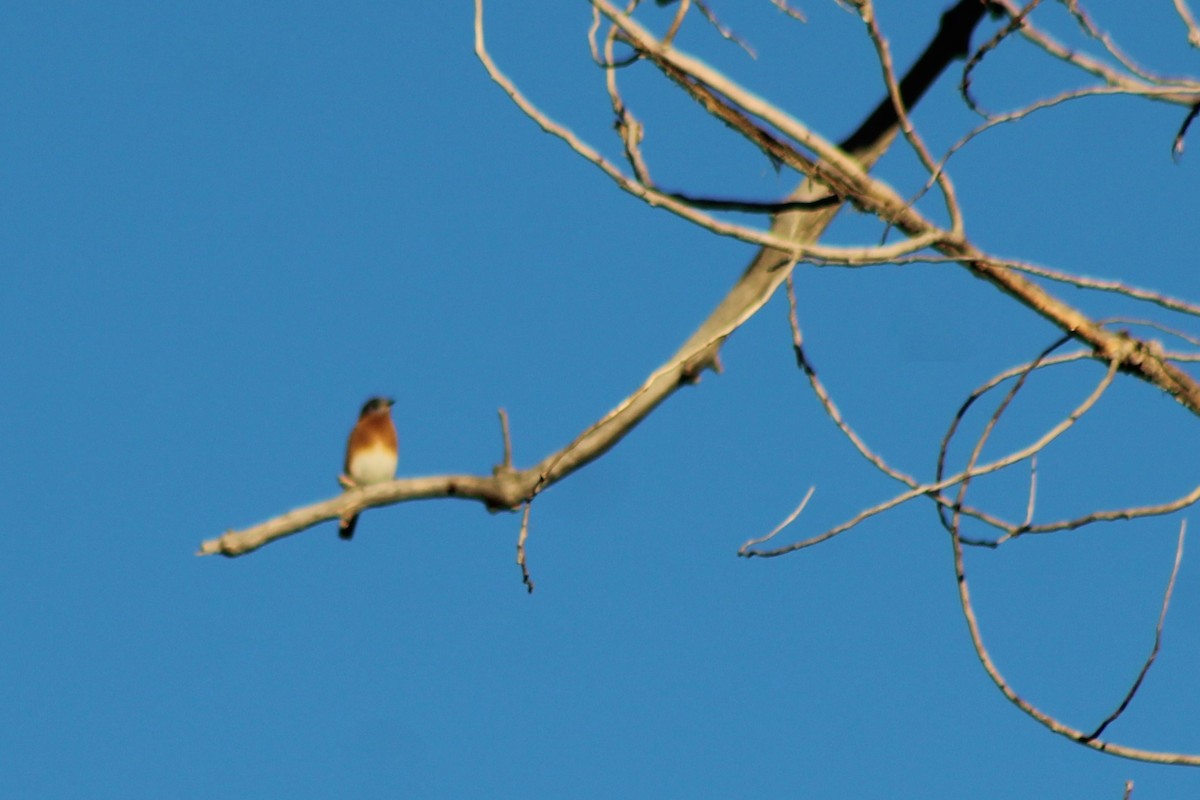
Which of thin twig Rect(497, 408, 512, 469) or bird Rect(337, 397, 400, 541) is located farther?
bird Rect(337, 397, 400, 541)

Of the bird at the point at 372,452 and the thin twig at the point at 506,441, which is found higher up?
the bird at the point at 372,452

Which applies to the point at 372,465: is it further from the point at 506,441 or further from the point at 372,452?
the point at 506,441

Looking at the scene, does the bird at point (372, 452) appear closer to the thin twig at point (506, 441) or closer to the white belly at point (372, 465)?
the white belly at point (372, 465)

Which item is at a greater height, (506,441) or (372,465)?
(372,465)

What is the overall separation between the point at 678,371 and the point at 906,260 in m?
1.02

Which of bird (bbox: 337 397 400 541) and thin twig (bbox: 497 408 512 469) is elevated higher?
bird (bbox: 337 397 400 541)

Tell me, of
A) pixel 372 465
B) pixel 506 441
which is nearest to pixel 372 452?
pixel 372 465

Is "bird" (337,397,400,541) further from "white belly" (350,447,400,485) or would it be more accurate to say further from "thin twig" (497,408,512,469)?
"thin twig" (497,408,512,469)

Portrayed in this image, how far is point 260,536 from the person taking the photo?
4.27 metres

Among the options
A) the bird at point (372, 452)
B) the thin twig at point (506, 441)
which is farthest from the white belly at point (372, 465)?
the thin twig at point (506, 441)

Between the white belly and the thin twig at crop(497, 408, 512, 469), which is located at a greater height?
the white belly

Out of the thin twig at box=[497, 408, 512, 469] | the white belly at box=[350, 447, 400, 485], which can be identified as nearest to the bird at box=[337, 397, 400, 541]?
the white belly at box=[350, 447, 400, 485]

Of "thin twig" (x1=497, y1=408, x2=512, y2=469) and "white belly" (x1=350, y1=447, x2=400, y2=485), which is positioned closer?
"thin twig" (x1=497, y1=408, x2=512, y2=469)

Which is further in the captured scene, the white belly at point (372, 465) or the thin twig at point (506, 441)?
the white belly at point (372, 465)
